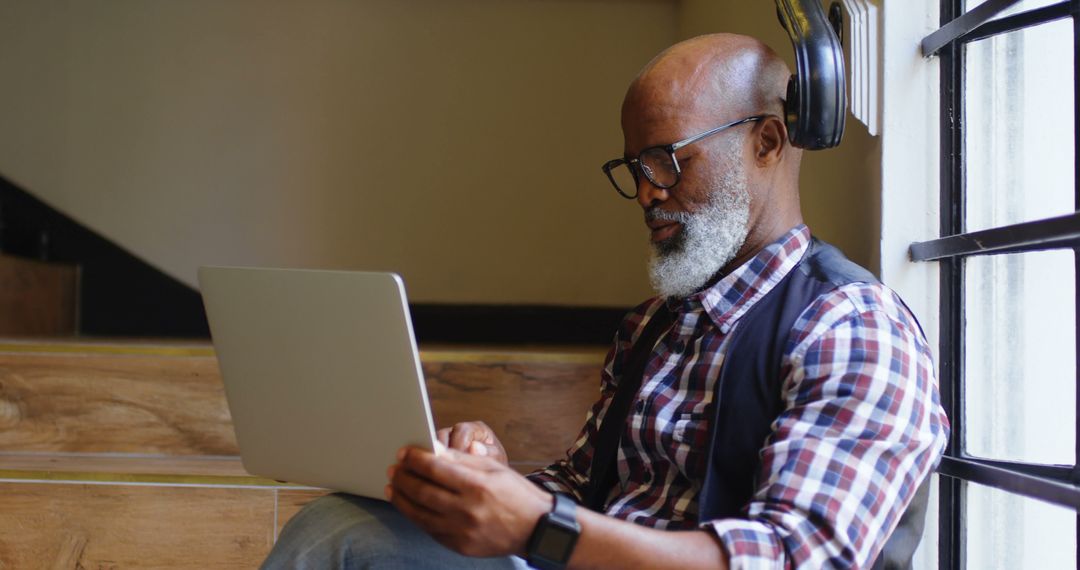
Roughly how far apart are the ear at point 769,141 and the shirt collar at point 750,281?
0.31 feet

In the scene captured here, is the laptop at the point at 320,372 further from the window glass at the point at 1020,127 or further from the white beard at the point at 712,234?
the window glass at the point at 1020,127

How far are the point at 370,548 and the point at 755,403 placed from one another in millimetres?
393

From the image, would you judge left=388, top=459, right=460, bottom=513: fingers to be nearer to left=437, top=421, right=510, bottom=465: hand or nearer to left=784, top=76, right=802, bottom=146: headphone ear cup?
left=437, top=421, right=510, bottom=465: hand

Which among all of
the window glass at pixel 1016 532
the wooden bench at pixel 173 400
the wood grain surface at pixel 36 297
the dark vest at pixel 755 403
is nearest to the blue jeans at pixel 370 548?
the dark vest at pixel 755 403

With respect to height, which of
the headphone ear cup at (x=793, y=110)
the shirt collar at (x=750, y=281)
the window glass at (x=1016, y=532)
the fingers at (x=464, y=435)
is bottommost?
the window glass at (x=1016, y=532)

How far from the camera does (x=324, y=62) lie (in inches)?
130

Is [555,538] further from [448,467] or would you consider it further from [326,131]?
[326,131]

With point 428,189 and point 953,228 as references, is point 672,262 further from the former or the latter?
point 428,189

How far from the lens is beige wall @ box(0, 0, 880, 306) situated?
3.28 meters

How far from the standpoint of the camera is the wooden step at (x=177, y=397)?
196 cm

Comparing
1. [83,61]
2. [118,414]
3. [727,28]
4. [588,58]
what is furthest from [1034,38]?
[83,61]

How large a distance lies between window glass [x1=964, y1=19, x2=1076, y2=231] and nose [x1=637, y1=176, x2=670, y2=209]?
15.3 inches

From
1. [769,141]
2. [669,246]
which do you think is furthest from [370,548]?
[769,141]

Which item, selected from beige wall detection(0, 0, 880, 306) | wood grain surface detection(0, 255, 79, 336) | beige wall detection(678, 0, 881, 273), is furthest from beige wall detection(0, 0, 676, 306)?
beige wall detection(678, 0, 881, 273)
